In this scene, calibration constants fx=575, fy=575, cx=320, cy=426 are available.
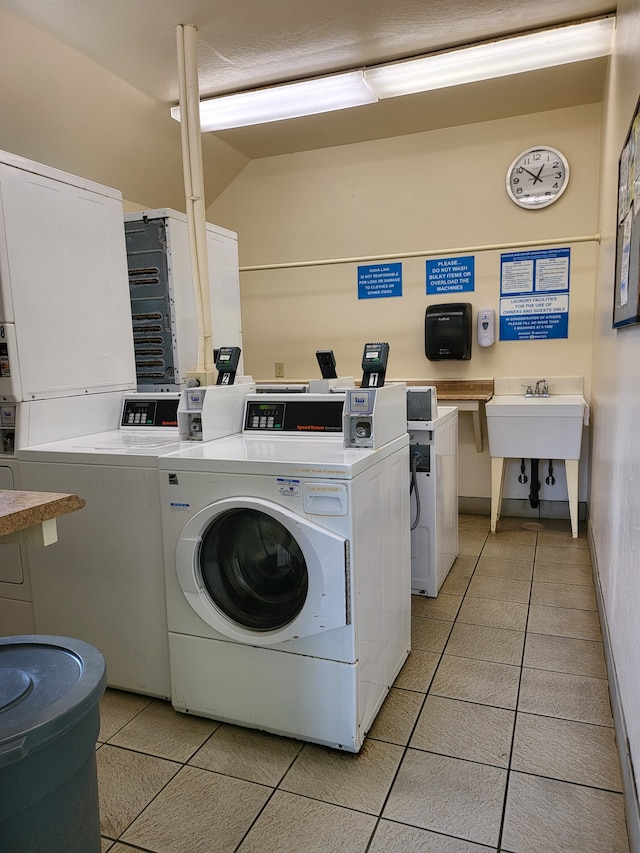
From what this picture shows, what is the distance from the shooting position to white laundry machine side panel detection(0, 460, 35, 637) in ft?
7.63

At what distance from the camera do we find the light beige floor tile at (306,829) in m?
1.50

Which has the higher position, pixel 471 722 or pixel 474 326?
pixel 474 326

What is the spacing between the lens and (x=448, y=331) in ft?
13.5

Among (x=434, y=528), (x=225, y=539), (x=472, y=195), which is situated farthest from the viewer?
(x=472, y=195)

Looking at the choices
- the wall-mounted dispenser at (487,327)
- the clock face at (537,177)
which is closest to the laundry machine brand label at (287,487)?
the wall-mounted dispenser at (487,327)

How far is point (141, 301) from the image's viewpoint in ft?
10.0

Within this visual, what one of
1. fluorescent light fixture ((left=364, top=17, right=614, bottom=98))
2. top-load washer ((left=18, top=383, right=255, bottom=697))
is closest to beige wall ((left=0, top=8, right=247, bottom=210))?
fluorescent light fixture ((left=364, top=17, right=614, bottom=98))

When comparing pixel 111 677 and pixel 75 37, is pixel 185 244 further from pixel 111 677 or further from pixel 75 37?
pixel 111 677

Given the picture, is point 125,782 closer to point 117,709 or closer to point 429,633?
point 117,709

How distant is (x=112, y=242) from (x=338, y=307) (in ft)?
7.30

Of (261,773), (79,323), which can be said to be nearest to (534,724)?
(261,773)

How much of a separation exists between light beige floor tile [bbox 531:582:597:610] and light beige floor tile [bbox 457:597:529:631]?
14cm

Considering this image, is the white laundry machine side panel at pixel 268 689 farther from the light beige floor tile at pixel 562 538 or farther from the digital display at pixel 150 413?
the light beige floor tile at pixel 562 538

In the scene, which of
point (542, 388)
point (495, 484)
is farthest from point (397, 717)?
point (542, 388)
